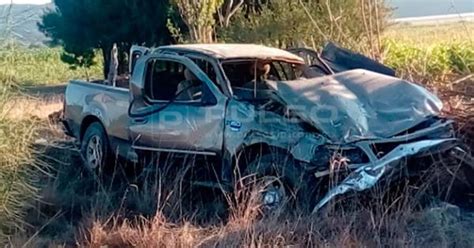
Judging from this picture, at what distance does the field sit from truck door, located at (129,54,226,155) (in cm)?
30

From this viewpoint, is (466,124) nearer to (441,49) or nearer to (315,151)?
(315,151)

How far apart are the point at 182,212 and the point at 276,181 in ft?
3.29

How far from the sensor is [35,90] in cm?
847

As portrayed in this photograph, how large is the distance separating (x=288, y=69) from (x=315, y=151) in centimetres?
250

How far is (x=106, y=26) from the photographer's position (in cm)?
2802

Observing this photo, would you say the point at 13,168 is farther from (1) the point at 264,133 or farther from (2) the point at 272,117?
(2) the point at 272,117

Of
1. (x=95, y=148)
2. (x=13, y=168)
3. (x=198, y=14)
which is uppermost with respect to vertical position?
(x=198, y=14)

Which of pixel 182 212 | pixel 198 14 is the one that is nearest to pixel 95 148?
pixel 182 212

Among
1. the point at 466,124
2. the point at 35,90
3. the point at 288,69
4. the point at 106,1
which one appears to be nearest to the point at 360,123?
the point at 466,124

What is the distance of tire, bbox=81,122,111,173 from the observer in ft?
36.4

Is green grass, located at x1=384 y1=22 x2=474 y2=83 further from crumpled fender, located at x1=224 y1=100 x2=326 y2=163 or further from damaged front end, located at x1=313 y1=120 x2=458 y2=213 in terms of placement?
crumpled fender, located at x1=224 y1=100 x2=326 y2=163

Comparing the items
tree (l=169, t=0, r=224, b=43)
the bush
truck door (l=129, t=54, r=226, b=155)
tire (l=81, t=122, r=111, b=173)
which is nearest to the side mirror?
truck door (l=129, t=54, r=226, b=155)

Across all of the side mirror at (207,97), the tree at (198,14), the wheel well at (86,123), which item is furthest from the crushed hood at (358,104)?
the tree at (198,14)

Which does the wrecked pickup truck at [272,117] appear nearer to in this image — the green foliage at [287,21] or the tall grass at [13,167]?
the tall grass at [13,167]
